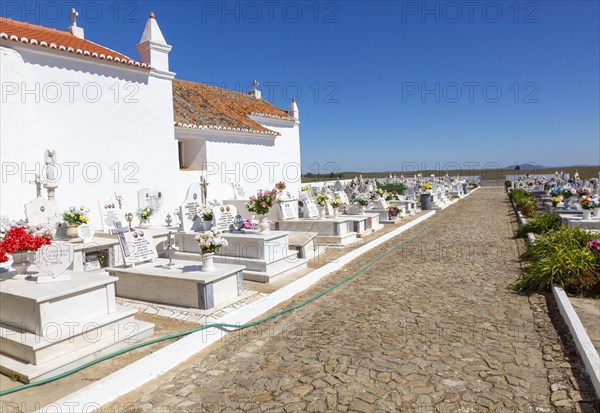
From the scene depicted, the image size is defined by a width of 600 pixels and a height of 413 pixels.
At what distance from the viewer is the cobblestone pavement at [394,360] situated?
12.8ft

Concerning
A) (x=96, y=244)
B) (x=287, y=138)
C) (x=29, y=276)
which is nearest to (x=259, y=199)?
(x=96, y=244)

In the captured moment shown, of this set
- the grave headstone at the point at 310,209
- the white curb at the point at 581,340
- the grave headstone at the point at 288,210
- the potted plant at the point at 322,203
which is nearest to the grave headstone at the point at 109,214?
the grave headstone at the point at 288,210

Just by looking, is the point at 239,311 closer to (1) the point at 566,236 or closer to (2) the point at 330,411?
(2) the point at 330,411

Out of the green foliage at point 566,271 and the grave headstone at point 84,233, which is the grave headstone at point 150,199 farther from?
the green foliage at point 566,271

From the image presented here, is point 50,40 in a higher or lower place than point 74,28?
lower

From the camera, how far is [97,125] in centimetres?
1216

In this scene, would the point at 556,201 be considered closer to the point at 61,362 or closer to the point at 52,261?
the point at 52,261

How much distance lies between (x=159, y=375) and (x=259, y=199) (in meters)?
5.42

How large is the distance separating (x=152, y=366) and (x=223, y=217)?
18.5ft

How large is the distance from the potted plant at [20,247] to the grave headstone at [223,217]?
179 inches

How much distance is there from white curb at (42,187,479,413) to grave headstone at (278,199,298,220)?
22.1 ft

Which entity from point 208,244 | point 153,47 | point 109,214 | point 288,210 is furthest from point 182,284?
point 153,47

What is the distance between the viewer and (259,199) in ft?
31.4

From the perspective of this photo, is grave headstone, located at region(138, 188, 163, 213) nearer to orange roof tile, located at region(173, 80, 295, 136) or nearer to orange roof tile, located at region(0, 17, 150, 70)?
orange roof tile, located at region(173, 80, 295, 136)
